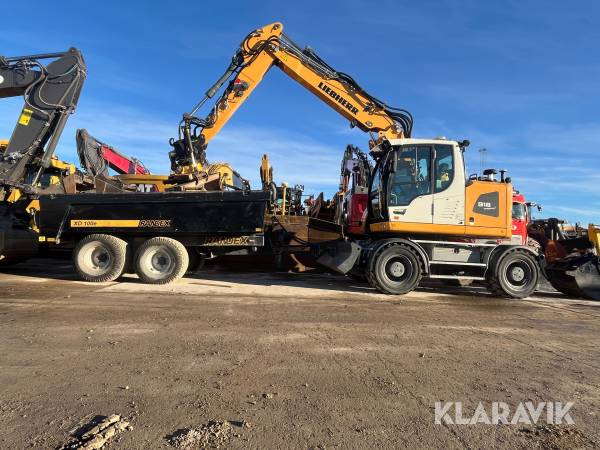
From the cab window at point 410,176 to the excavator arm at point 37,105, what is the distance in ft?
29.3

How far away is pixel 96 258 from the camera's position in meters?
9.48

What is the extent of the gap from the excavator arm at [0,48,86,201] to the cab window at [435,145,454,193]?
964 centimetres

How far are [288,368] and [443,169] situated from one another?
604 cm

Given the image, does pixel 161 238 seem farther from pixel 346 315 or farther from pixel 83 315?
pixel 346 315

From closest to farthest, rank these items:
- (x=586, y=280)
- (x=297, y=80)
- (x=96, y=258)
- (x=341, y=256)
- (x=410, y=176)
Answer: (x=410, y=176) → (x=341, y=256) → (x=586, y=280) → (x=96, y=258) → (x=297, y=80)

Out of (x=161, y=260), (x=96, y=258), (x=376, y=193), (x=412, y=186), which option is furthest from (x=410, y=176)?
(x=96, y=258)

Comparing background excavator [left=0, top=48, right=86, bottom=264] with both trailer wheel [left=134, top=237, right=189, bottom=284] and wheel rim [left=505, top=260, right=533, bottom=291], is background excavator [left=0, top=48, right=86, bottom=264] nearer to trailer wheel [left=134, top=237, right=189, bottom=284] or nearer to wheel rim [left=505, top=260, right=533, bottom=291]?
trailer wheel [left=134, top=237, right=189, bottom=284]

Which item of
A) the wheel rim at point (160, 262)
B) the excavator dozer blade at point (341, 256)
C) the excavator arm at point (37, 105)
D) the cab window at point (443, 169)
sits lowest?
the wheel rim at point (160, 262)

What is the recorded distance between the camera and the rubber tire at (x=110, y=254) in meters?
9.26

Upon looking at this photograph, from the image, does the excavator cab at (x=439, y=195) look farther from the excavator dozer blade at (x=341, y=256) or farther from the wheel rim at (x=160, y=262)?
the wheel rim at (x=160, y=262)

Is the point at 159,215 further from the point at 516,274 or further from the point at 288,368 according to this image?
the point at 516,274

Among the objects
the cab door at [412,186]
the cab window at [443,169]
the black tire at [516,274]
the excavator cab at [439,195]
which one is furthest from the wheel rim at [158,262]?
the black tire at [516,274]

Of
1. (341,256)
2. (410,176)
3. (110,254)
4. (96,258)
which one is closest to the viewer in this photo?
(410,176)

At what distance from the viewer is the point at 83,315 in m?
6.05
